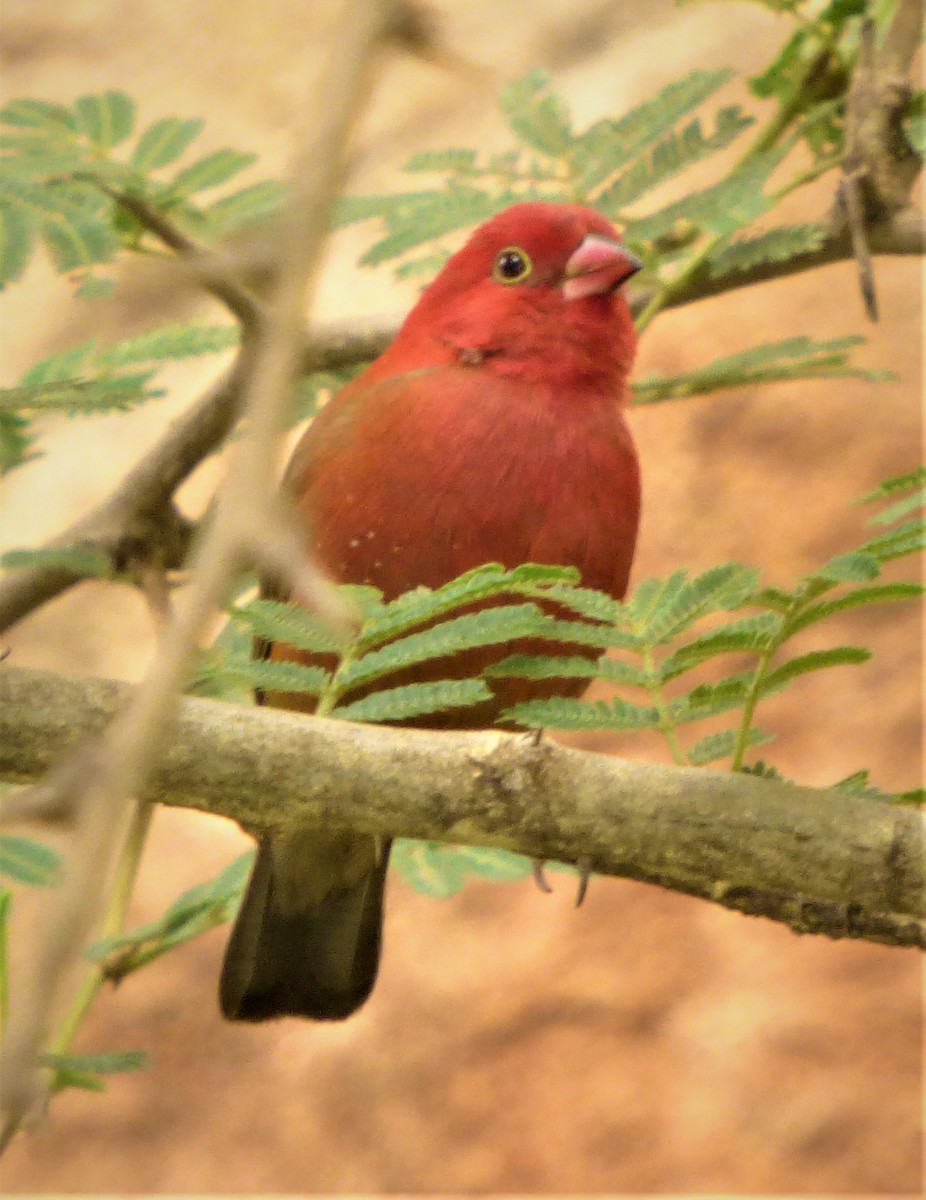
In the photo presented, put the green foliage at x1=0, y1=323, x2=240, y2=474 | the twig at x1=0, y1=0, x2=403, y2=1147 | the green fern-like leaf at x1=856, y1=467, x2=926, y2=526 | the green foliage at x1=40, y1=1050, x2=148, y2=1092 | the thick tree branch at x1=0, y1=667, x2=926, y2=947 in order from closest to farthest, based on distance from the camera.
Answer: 1. the twig at x1=0, y1=0, x2=403, y2=1147
2. the thick tree branch at x1=0, y1=667, x2=926, y2=947
3. the green fern-like leaf at x1=856, y1=467, x2=926, y2=526
4. the green foliage at x1=40, y1=1050, x2=148, y2=1092
5. the green foliage at x1=0, y1=323, x2=240, y2=474

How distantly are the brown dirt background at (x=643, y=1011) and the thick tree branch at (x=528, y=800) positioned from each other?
2845 millimetres

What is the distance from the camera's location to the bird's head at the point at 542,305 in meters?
1.89

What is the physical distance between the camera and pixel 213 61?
519 centimetres

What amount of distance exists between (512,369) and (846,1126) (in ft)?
8.64

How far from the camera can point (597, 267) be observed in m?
1.89

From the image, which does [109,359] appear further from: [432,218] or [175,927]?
[175,927]

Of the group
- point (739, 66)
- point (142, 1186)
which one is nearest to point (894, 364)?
point (739, 66)

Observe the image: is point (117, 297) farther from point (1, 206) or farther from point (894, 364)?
point (894, 364)

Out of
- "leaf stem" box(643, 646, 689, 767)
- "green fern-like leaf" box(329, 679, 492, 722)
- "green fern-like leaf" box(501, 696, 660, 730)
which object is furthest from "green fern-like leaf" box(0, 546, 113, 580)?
"leaf stem" box(643, 646, 689, 767)

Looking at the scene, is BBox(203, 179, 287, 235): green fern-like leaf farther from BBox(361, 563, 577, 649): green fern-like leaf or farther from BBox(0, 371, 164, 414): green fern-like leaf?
BBox(361, 563, 577, 649): green fern-like leaf

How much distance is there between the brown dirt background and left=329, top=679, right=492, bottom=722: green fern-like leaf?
105 inches

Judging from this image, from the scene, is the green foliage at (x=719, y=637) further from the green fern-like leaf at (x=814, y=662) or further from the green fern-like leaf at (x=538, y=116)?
the green fern-like leaf at (x=538, y=116)

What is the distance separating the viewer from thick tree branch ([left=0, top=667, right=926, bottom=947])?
110cm

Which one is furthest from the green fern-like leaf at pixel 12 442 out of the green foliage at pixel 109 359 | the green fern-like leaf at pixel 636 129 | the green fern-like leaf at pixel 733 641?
the green fern-like leaf at pixel 733 641
